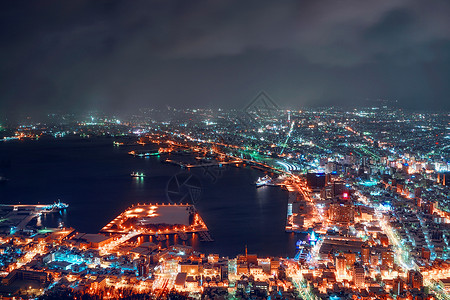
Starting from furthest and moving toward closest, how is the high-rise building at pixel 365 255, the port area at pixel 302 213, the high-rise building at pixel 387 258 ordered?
the port area at pixel 302 213, the high-rise building at pixel 365 255, the high-rise building at pixel 387 258

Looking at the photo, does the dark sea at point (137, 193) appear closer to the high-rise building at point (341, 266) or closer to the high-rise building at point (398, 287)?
the high-rise building at point (341, 266)

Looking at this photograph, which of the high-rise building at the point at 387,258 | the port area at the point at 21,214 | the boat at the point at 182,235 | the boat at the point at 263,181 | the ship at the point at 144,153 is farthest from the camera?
the ship at the point at 144,153

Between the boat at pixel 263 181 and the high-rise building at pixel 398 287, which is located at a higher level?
the boat at pixel 263 181

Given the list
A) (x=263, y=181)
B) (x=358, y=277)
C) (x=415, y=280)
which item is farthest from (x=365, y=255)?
(x=263, y=181)

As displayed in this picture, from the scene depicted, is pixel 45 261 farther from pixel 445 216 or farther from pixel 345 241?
pixel 445 216

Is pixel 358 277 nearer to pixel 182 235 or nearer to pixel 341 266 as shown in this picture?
pixel 341 266

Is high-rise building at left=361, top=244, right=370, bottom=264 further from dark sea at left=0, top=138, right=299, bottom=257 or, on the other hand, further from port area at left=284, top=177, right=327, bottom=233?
port area at left=284, top=177, right=327, bottom=233

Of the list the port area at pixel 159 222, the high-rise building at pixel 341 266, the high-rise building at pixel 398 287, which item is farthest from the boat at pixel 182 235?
the high-rise building at pixel 398 287
